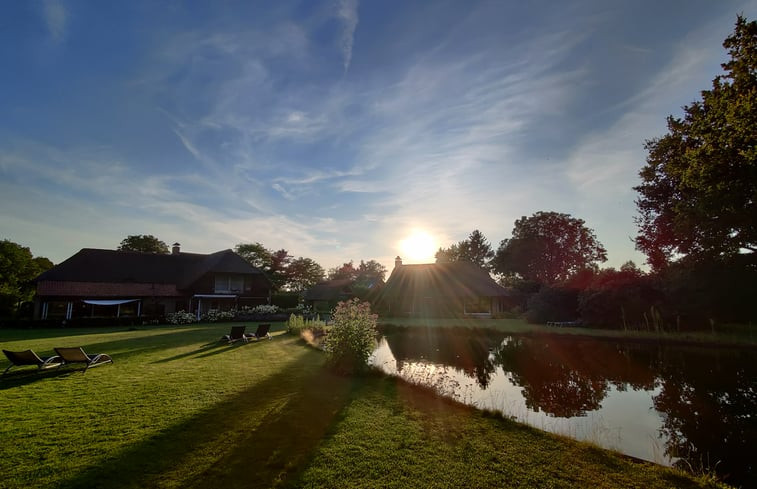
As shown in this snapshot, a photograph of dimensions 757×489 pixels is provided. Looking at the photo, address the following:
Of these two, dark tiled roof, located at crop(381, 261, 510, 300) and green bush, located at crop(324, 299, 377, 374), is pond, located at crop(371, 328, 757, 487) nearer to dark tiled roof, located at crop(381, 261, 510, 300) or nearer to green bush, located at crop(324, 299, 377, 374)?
green bush, located at crop(324, 299, 377, 374)

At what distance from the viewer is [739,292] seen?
1697cm

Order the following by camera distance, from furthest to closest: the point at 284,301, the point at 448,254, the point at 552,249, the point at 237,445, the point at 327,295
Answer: the point at 448,254, the point at 552,249, the point at 327,295, the point at 284,301, the point at 237,445

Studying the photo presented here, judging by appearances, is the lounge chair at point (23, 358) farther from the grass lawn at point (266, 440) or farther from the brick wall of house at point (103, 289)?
the brick wall of house at point (103, 289)

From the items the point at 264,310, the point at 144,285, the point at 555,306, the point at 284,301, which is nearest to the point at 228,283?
the point at 264,310

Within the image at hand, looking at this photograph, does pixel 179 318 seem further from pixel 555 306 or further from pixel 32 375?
pixel 555 306

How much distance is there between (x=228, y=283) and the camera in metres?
31.6

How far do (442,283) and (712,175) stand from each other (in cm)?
2305

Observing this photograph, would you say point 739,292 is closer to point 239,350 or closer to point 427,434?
point 427,434

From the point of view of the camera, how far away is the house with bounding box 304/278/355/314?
43.0 m

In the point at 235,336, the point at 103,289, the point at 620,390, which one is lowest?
the point at 620,390

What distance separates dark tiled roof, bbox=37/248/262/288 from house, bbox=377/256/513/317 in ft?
43.2

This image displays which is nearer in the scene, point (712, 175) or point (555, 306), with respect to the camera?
point (712, 175)

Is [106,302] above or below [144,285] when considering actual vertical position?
below

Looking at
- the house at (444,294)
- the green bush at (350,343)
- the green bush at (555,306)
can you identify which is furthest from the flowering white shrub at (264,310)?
the green bush at (555,306)
